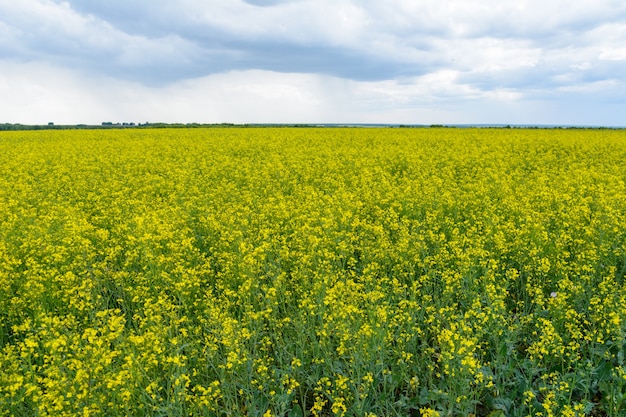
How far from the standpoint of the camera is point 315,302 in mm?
4855

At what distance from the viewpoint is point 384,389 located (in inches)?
149

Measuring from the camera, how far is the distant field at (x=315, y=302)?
12.0ft

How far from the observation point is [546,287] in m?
5.63

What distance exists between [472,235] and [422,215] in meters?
1.92

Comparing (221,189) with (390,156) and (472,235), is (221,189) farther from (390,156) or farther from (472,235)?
(390,156)

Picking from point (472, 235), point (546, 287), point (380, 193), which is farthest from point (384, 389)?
point (380, 193)

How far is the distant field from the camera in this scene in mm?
3650

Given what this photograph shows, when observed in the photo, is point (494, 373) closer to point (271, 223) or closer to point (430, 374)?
point (430, 374)

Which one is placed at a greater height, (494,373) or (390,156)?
(390,156)

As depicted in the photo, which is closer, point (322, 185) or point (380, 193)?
point (380, 193)

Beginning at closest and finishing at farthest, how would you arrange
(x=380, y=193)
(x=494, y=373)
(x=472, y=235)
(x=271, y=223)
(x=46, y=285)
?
(x=494, y=373), (x=46, y=285), (x=472, y=235), (x=271, y=223), (x=380, y=193)

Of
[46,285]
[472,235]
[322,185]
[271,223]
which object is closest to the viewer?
[46,285]

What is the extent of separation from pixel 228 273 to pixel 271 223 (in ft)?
8.04

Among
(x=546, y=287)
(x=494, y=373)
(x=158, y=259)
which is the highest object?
(x=158, y=259)
